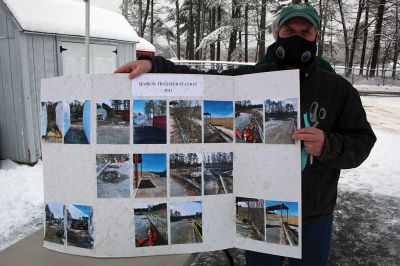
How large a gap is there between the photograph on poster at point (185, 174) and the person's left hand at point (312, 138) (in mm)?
401

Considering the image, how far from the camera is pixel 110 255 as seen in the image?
1465 mm

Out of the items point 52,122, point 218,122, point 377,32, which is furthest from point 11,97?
point 377,32

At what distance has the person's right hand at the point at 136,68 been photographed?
140 cm

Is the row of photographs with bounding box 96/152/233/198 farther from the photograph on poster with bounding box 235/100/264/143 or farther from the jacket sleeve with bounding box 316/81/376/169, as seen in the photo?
the jacket sleeve with bounding box 316/81/376/169

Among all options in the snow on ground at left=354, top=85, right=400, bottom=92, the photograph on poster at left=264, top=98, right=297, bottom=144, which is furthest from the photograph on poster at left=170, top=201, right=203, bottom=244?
the snow on ground at left=354, top=85, right=400, bottom=92

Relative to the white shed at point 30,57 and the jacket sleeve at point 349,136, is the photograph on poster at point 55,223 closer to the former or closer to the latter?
the jacket sleeve at point 349,136

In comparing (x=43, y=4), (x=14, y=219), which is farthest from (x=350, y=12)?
(x=14, y=219)

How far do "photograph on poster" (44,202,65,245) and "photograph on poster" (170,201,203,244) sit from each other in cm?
45

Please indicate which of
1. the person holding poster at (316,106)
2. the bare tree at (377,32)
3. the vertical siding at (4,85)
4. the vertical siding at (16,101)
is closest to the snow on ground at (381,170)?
the person holding poster at (316,106)

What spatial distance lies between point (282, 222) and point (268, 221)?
0.18 ft

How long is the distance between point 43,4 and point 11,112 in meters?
1.91

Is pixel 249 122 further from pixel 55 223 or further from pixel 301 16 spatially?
pixel 55 223

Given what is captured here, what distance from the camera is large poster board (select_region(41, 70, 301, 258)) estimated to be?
1415 millimetres

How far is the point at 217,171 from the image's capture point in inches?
58.2
